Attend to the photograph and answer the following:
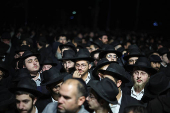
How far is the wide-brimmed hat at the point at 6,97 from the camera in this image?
3.64 metres

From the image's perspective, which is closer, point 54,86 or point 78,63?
point 54,86

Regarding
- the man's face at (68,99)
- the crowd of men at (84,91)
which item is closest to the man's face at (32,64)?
the crowd of men at (84,91)

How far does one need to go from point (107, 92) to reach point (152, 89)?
117 cm

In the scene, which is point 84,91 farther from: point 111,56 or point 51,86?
point 111,56

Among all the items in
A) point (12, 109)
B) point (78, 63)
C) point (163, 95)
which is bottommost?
point (12, 109)

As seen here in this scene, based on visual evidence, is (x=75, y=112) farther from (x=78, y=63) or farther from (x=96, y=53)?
(x=96, y=53)

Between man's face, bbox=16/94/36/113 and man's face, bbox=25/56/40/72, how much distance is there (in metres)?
2.13

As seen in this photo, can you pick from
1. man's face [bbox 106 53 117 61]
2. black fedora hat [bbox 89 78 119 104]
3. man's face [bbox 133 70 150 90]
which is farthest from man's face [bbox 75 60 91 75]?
black fedora hat [bbox 89 78 119 104]

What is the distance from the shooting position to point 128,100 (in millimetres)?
3793

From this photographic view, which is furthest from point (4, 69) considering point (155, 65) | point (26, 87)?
point (155, 65)

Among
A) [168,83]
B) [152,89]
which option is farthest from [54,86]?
[168,83]

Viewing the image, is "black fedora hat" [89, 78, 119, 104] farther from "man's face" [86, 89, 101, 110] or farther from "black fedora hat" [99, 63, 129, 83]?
"black fedora hat" [99, 63, 129, 83]

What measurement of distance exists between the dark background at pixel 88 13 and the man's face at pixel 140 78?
10349 mm

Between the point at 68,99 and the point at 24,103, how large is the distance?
1.02 metres
